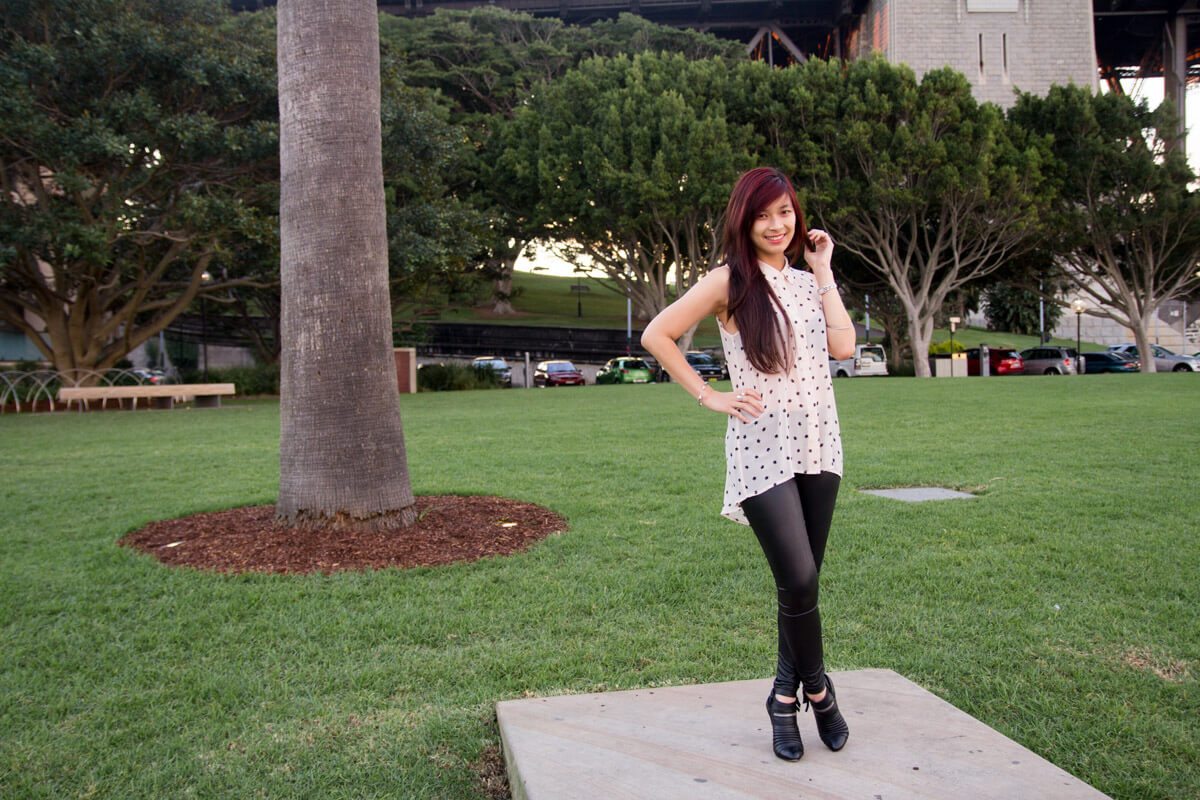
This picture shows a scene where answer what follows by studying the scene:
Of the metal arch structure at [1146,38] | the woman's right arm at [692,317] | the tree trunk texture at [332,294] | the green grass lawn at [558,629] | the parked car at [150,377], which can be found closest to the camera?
the woman's right arm at [692,317]

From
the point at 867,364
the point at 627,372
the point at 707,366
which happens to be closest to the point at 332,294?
the point at 627,372

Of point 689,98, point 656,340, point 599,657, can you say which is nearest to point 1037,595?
point 599,657

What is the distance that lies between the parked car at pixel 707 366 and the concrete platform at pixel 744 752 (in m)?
36.0

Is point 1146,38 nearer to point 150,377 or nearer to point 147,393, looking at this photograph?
point 150,377

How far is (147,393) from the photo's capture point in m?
22.8

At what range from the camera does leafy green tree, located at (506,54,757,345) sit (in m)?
29.5

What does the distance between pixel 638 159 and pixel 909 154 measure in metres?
9.01

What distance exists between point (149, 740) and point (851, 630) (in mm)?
3020

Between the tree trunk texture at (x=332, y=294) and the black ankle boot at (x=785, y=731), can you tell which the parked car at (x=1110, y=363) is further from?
the black ankle boot at (x=785, y=731)

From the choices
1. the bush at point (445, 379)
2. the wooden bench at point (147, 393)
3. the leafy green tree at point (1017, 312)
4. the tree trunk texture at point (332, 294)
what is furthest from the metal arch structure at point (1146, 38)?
the tree trunk texture at point (332, 294)

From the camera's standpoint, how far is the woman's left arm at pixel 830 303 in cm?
309

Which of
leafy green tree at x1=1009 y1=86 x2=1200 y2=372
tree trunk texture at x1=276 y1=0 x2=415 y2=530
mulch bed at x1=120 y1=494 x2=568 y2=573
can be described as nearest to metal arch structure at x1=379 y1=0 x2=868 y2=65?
leafy green tree at x1=1009 y1=86 x2=1200 y2=372

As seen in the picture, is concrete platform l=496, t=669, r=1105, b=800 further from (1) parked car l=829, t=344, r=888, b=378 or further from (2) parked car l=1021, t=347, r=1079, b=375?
(2) parked car l=1021, t=347, r=1079, b=375

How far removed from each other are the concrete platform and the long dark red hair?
1.22 meters
